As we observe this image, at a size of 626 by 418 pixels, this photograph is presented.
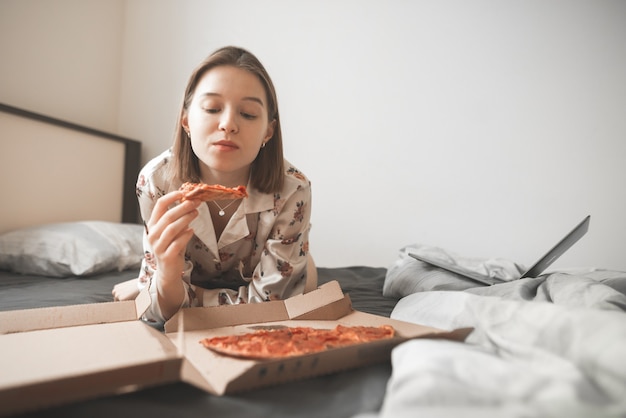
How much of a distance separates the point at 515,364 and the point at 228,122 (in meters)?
0.83

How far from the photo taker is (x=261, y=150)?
52.6 inches

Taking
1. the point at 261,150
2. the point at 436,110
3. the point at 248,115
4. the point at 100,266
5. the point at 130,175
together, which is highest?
the point at 436,110

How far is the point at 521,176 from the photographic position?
2.12 meters

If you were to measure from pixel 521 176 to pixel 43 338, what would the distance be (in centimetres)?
208

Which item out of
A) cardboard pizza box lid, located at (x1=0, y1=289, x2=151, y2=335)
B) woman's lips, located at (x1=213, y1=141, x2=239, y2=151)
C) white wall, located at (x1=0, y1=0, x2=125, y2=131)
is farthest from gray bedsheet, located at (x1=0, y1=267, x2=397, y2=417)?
white wall, located at (x1=0, y1=0, x2=125, y2=131)

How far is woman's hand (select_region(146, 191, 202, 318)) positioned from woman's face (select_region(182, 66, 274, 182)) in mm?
216

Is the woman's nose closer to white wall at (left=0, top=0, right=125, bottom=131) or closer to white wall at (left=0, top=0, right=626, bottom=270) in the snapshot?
white wall at (left=0, top=0, right=626, bottom=270)

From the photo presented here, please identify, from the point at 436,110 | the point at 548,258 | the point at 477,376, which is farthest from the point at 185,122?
the point at 436,110

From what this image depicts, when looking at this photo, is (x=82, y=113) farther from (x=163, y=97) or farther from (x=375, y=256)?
(x=375, y=256)

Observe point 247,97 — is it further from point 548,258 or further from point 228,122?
point 548,258

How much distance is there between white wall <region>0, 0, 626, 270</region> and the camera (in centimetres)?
201

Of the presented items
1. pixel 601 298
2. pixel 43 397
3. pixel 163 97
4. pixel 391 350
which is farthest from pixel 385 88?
pixel 43 397

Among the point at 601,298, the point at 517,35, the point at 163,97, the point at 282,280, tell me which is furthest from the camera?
the point at 163,97

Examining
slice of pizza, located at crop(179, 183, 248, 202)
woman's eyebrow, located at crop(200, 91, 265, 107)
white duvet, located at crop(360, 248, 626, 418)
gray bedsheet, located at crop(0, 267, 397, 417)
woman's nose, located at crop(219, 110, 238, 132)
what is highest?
woman's eyebrow, located at crop(200, 91, 265, 107)
